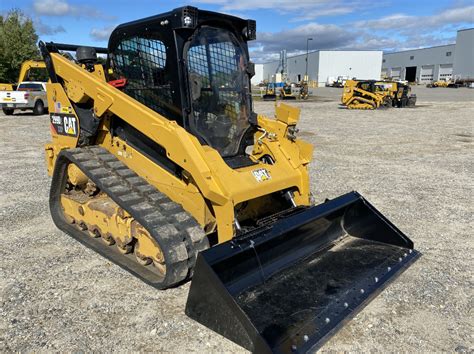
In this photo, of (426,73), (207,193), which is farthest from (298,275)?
(426,73)

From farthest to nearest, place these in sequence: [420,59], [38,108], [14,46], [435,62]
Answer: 1. [420,59]
2. [435,62]
3. [14,46]
4. [38,108]

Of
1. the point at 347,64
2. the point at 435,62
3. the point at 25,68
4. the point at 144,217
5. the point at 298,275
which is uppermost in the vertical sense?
the point at 25,68

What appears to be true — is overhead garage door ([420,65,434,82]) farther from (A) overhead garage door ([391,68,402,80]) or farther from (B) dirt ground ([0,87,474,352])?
(B) dirt ground ([0,87,474,352])

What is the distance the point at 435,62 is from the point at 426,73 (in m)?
2.76

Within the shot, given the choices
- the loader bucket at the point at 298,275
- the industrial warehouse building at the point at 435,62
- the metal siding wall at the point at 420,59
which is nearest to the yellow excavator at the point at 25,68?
the loader bucket at the point at 298,275

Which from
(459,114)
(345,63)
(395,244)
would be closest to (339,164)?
(395,244)

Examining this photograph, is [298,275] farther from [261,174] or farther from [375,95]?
[375,95]

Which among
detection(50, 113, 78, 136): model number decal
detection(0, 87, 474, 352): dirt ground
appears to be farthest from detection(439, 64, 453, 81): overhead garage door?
detection(50, 113, 78, 136): model number decal

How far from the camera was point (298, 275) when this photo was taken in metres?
3.77

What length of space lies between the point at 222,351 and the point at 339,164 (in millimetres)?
6826

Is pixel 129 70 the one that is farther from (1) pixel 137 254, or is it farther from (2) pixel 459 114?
(2) pixel 459 114

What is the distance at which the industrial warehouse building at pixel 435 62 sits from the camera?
227 ft

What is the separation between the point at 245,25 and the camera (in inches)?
183

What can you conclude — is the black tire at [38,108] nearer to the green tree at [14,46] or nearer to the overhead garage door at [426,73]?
the green tree at [14,46]
